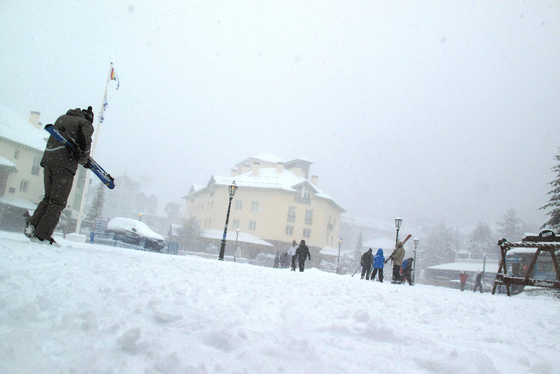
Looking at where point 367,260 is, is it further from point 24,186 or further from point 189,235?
point 24,186

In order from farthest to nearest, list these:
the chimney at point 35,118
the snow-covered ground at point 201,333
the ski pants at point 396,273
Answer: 1. the chimney at point 35,118
2. the ski pants at point 396,273
3. the snow-covered ground at point 201,333

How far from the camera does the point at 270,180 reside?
50.6 m

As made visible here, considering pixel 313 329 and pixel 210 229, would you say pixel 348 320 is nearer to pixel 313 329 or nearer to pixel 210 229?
pixel 313 329

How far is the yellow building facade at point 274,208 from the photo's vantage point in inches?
1906

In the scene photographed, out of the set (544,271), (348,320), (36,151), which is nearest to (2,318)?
(348,320)

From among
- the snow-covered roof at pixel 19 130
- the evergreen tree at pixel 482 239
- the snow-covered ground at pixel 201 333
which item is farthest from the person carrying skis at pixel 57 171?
the evergreen tree at pixel 482 239

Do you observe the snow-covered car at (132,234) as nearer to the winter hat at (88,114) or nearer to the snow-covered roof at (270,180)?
the winter hat at (88,114)

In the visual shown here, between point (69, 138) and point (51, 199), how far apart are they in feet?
3.09

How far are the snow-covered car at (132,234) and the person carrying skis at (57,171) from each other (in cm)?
1600

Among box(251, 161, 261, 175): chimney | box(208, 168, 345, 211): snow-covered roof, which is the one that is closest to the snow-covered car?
box(208, 168, 345, 211): snow-covered roof

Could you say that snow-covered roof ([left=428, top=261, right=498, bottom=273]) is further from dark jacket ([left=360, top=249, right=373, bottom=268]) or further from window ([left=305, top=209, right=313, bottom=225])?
dark jacket ([left=360, top=249, right=373, bottom=268])

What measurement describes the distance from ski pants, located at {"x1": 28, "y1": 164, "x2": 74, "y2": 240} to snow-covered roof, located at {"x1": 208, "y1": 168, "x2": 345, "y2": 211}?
42.4 m

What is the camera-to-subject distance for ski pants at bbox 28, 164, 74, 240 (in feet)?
17.3

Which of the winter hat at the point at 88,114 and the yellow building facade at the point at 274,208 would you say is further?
the yellow building facade at the point at 274,208
